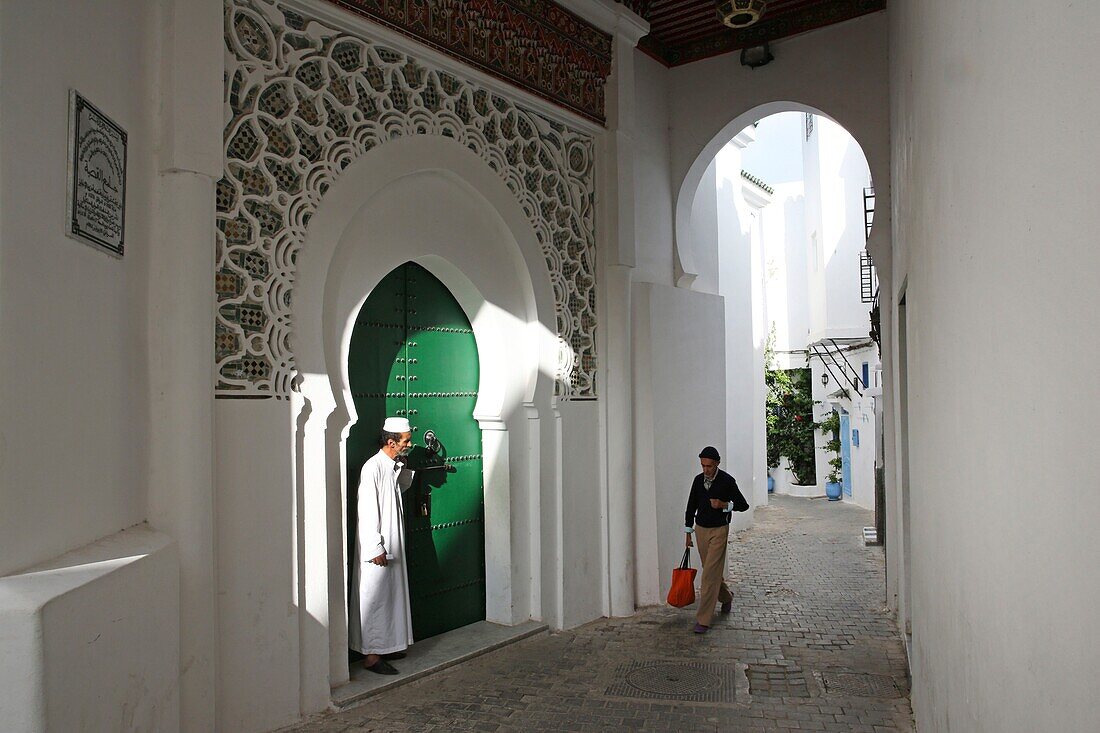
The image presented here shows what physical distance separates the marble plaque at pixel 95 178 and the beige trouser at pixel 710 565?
4.61m

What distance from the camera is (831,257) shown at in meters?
16.7

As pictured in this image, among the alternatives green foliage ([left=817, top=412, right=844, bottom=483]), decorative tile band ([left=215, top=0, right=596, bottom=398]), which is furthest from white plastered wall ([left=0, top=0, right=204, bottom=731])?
green foliage ([left=817, top=412, right=844, bottom=483])

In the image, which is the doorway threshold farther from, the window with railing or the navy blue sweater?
the window with railing

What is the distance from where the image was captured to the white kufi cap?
16.8 feet

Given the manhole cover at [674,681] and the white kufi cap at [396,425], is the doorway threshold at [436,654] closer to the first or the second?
the manhole cover at [674,681]

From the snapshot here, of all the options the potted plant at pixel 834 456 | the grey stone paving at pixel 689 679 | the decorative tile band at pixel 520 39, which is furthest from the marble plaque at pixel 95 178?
the potted plant at pixel 834 456

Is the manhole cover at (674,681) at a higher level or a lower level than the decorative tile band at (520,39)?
lower

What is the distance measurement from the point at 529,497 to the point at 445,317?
4.77 feet

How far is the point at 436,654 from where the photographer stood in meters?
5.41

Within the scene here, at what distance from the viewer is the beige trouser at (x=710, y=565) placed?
638cm

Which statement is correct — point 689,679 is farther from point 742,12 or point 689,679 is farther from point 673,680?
point 742,12

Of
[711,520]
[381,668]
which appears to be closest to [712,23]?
[711,520]

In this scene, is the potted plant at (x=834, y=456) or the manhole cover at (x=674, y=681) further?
the potted plant at (x=834, y=456)

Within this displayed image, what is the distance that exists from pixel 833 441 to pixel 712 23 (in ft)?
37.6
